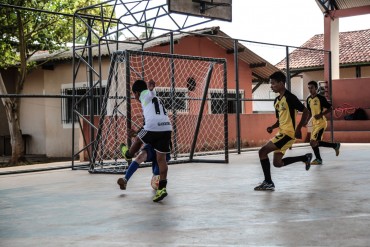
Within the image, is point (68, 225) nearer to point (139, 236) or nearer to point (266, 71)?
point (139, 236)

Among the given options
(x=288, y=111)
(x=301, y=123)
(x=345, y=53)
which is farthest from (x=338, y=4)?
(x=301, y=123)

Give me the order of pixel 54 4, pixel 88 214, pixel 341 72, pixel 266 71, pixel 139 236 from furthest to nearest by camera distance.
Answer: pixel 341 72
pixel 266 71
pixel 54 4
pixel 88 214
pixel 139 236

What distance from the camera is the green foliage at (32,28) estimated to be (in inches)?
741

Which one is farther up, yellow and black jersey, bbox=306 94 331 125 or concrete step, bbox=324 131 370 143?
yellow and black jersey, bbox=306 94 331 125

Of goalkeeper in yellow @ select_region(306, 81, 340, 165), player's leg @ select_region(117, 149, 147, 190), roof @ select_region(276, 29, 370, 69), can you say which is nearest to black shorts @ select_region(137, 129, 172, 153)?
player's leg @ select_region(117, 149, 147, 190)

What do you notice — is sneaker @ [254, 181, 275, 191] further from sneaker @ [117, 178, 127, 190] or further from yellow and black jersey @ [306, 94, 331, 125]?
yellow and black jersey @ [306, 94, 331, 125]

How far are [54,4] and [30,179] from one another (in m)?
11.2

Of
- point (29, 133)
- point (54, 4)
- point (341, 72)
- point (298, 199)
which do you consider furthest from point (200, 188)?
point (341, 72)

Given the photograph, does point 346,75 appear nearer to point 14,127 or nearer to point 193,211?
point 14,127

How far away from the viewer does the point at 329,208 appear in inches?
248

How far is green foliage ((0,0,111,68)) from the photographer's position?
18828 mm

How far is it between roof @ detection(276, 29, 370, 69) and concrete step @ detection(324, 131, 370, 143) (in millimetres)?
8198

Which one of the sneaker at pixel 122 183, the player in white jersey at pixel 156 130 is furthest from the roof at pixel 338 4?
the sneaker at pixel 122 183

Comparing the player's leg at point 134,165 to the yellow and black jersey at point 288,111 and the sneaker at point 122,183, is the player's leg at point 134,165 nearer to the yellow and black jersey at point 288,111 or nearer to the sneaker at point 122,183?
the sneaker at point 122,183
